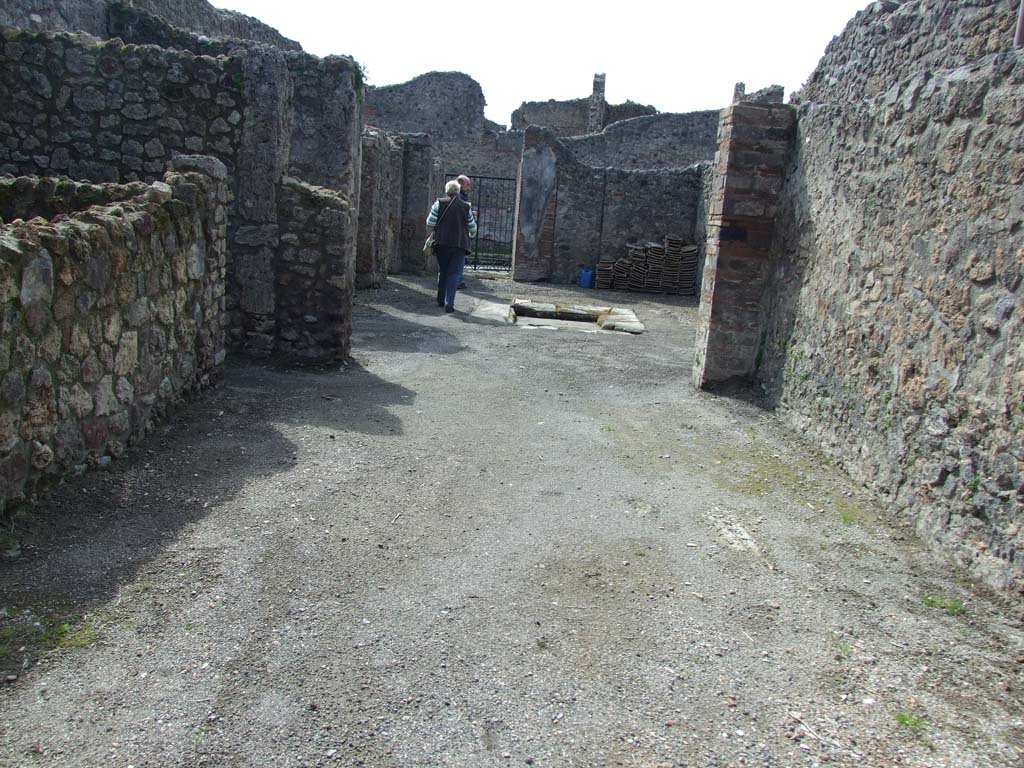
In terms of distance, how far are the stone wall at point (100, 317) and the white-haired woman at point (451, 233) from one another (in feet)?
17.5

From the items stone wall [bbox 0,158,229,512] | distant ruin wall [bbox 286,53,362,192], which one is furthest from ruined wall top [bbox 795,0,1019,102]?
distant ruin wall [bbox 286,53,362,192]

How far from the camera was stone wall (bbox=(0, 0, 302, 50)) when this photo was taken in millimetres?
8703

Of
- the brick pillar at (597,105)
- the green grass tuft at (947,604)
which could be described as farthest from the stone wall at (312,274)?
the brick pillar at (597,105)

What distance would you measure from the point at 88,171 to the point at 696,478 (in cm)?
558

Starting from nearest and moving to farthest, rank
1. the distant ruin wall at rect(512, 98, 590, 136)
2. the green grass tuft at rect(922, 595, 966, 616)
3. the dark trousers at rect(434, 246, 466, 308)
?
the green grass tuft at rect(922, 595, 966, 616)
the dark trousers at rect(434, 246, 466, 308)
the distant ruin wall at rect(512, 98, 590, 136)

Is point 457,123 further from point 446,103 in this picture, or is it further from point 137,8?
point 137,8

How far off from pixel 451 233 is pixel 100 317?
24.2ft

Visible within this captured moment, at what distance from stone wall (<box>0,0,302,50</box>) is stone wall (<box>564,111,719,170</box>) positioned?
12.1 meters

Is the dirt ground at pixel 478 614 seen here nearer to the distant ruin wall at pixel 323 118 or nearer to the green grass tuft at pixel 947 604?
the green grass tuft at pixel 947 604

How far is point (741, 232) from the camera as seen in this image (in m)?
6.73

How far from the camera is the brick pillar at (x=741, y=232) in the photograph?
6.54 metres

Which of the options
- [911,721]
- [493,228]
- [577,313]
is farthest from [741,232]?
[493,228]

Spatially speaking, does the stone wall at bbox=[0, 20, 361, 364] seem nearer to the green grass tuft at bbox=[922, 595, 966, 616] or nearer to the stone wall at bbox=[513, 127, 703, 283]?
the green grass tuft at bbox=[922, 595, 966, 616]

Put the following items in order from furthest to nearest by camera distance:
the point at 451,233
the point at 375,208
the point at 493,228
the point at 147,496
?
1. the point at 493,228
2. the point at 375,208
3. the point at 451,233
4. the point at 147,496
